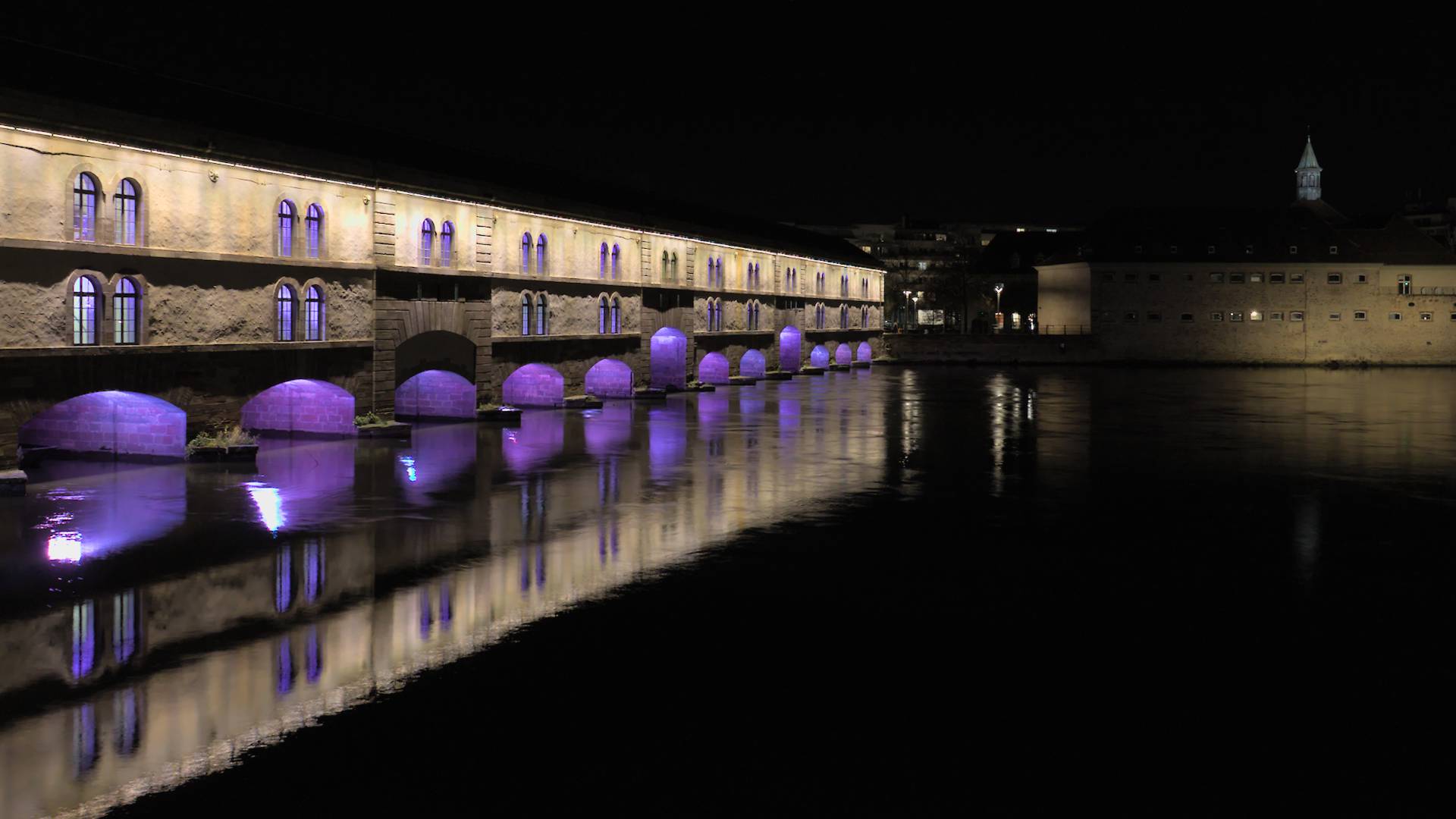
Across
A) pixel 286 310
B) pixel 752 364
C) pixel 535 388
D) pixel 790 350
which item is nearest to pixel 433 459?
pixel 286 310

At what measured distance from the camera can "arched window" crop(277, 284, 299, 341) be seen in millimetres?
28922

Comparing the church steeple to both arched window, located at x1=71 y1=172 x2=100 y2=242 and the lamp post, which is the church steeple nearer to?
the lamp post

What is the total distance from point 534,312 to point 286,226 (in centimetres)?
1152

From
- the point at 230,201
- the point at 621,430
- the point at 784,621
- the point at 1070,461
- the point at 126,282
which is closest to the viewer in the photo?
the point at 784,621

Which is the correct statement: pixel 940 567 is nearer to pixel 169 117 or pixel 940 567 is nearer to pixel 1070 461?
pixel 1070 461

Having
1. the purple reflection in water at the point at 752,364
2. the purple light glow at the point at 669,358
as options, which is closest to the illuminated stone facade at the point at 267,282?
the purple light glow at the point at 669,358

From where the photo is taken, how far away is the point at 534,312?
39.8m

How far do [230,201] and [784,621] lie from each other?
63.4 ft

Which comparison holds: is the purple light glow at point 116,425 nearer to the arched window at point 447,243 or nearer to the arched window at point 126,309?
the arched window at point 126,309

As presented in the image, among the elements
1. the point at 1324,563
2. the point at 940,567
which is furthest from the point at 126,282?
the point at 1324,563

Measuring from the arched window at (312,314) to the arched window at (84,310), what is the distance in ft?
19.8

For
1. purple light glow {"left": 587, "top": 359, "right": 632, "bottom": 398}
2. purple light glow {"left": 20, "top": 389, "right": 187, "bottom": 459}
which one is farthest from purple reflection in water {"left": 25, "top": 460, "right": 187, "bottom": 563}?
purple light glow {"left": 587, "top": 359, "right": 632, "bottom": 398}

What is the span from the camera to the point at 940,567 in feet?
53.9

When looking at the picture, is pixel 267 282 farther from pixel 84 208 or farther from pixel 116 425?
pixel 84 208
